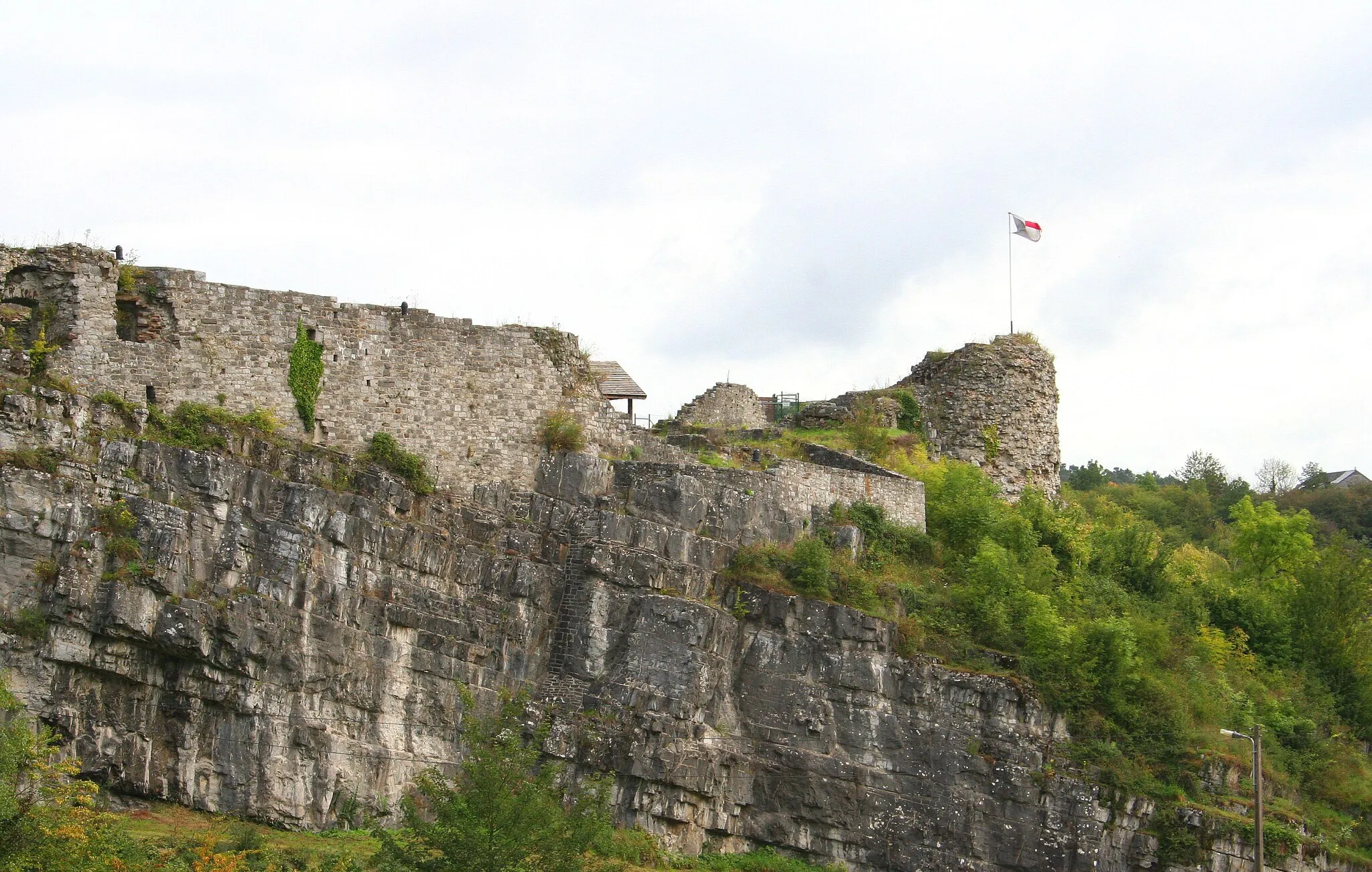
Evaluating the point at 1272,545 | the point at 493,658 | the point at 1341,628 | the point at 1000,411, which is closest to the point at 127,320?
the point at 493,658

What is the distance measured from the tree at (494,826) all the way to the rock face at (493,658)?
401 centimetres

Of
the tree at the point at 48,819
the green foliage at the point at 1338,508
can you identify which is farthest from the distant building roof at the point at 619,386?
the green foliage at the point at 1338,508

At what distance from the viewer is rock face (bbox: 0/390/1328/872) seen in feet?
93.1

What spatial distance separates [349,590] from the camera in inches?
1228

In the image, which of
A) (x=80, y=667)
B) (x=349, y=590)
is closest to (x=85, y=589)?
(x=80, y=667)

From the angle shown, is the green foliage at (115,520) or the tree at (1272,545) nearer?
the green foliage at (115,520)

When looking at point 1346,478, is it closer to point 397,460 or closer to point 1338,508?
point 1338,508

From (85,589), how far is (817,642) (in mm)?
14840

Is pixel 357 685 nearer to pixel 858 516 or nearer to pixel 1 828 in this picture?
pixel 1 828

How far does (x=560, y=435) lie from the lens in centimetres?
3600

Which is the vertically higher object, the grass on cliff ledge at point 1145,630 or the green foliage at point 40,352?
the green foliage at point 40,352

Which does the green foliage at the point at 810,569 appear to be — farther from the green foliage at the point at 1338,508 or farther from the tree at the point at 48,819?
the green foliage at the point at 1338,508

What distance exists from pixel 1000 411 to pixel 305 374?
2121cm

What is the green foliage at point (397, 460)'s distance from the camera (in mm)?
33938
